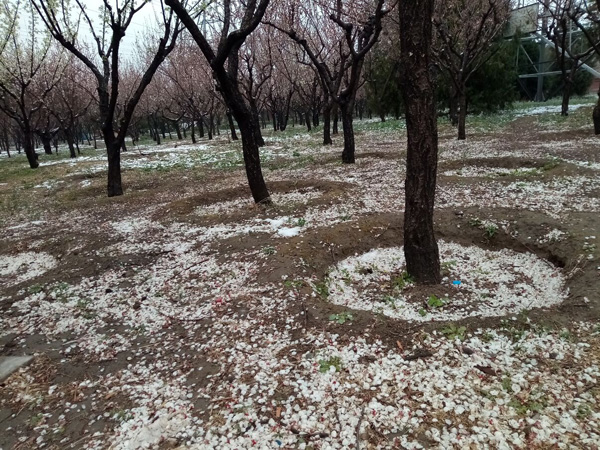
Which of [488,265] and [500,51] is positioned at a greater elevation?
[500,51]

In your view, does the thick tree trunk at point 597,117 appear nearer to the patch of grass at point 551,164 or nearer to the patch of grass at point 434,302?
the patch of grass at point 551,164

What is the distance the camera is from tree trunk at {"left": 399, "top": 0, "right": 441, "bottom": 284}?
155 inches

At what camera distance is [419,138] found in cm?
427

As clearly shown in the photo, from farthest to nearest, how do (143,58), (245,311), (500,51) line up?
(143,58)
(500,51)
(245,311)

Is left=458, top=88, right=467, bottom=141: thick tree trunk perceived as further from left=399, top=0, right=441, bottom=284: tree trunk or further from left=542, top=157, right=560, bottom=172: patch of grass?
left=399, top=0, right=441, bottom=284: tree trunk

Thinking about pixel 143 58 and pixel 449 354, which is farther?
pixel 143 58

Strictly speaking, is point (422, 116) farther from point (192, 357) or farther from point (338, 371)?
point (192, 357)

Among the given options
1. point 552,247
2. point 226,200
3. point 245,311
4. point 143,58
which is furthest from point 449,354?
point 143,58

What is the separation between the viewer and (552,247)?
5410 mm

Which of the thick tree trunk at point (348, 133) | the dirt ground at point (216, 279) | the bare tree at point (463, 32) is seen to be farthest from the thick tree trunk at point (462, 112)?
the thick tree trunk at point (348, 133)

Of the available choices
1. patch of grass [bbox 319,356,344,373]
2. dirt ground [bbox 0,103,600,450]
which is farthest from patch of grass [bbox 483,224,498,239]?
patch of grass [bbox 319,356,344,373]

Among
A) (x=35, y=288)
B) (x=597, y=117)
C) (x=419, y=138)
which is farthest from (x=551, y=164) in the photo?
(x=35, y=288)

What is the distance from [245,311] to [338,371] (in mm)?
1544

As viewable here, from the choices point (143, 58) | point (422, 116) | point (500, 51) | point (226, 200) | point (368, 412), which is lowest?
point (368, 412)
